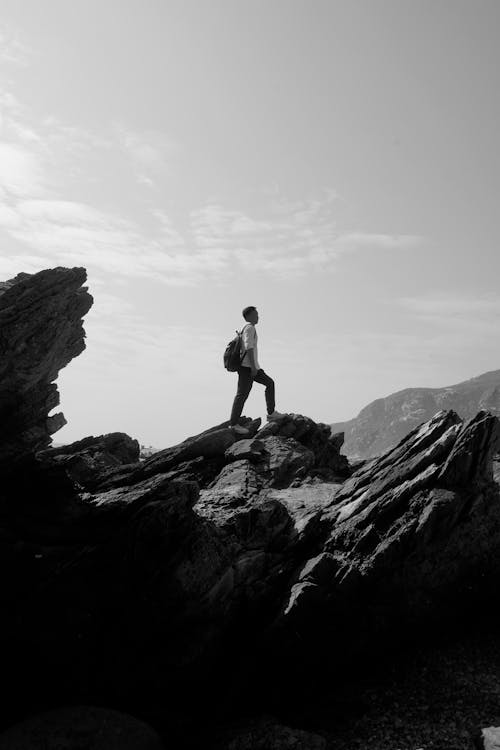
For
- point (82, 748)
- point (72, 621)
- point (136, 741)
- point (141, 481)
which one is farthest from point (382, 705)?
point (141, 481)

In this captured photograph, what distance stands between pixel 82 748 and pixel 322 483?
45.2 ft

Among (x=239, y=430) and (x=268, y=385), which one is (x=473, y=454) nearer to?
(x=239, y=430)

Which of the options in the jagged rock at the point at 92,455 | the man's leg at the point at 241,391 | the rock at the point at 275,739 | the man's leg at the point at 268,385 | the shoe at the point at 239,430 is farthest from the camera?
the man's leg at the point at 268,385

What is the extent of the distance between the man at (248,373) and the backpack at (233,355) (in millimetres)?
224

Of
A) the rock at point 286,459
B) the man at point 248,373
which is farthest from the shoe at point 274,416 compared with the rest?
the rock at point 286,459

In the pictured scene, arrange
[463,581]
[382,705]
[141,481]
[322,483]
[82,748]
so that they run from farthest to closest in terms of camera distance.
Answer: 1. [322,483]
2. [141,481]
3. [463,581]
4. [382,705]
5. [82,748]

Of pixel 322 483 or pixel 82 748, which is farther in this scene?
pixel 322 483

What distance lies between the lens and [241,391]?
27422 millimetres

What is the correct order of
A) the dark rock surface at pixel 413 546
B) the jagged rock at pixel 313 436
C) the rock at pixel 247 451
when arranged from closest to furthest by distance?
the dark rock surface at pixel 413 546, the rock at pixel 247 451, the jagged rock at pixel 313 436

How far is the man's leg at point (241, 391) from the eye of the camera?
2728 centimetres

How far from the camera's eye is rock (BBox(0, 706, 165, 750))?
Result: 537 inches

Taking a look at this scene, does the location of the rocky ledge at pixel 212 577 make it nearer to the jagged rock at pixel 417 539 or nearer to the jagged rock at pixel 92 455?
the jagged rock at pixel 417 539

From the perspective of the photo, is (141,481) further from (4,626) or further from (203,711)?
(203,711)

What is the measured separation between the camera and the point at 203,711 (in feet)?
52.4
